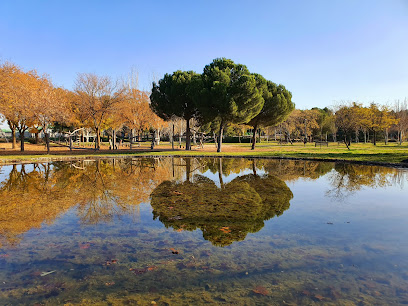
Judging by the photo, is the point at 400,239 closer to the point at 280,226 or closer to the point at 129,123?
the point at 280,226

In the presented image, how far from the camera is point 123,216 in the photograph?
8.41 m

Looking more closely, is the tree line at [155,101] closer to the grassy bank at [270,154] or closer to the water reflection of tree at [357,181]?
the grassy bank at [270,154]

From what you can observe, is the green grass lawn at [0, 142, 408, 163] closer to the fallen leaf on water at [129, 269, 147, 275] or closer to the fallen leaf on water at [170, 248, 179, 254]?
the fallen leaf on water at [170, 248, 179, 254]

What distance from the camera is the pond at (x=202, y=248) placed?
14.1ft

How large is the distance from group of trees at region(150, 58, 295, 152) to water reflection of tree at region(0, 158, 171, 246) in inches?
799

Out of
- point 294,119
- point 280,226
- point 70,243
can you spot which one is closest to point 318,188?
point 280,226

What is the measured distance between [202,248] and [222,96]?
96.6ft

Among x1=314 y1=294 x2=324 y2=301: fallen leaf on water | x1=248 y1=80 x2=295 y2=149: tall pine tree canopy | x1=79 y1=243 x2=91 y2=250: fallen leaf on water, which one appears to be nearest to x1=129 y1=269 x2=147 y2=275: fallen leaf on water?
x1=79 y1=243 x2=91 y2=250: fallen leaf on water

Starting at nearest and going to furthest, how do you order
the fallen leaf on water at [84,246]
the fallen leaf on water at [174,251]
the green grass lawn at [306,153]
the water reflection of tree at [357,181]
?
the fallen leaf on water at [174,251] < the fallen leaf on water at [84,246] < the water reflection of tree at [357,181] < the green grass lawn at [306,153]

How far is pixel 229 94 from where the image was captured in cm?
3434

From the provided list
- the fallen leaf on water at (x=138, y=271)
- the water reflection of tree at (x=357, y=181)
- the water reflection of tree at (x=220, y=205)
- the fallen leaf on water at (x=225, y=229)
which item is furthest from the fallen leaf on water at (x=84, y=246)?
Result: the water reflection of tree at (x=357, y=181)

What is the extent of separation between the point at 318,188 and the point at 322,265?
28.2ft

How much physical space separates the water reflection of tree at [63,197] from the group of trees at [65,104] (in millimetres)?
16577

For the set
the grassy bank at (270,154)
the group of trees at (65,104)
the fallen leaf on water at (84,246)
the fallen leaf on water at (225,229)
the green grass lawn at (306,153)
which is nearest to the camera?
the fallen leaf on water at (84,246)
